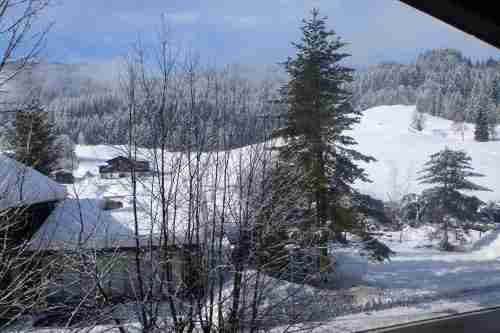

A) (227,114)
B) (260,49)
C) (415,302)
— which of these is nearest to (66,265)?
(227,114)

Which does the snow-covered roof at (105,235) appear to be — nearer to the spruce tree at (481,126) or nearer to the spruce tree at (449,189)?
the spruce tree at (449,189)

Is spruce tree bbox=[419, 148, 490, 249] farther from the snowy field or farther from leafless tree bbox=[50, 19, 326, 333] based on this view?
leafless tree bbox=[50, 19, 326, 333]

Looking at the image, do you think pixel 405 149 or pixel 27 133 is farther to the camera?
pixel 405 149

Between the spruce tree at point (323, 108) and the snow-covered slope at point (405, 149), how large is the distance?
1011 cm

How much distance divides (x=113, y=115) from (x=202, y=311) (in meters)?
1.60

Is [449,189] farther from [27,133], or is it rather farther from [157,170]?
[27,133]

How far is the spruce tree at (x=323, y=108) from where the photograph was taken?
755 cm

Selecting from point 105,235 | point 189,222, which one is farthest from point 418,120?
point 105,235

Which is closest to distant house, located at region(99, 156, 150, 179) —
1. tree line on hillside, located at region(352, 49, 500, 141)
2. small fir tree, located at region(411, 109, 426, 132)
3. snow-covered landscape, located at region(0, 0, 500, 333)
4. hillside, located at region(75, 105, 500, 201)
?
snow-covered landscape, located at region(0, 0, 500, 333)

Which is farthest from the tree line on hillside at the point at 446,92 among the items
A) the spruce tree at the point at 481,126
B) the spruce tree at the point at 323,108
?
the spruce tree at the point at 323,108

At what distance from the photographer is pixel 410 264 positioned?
10047mm

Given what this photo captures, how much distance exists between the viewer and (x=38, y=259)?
7.12 feet

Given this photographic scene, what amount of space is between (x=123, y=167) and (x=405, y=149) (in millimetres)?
25408

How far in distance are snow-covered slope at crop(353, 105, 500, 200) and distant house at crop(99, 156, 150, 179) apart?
16.0m
